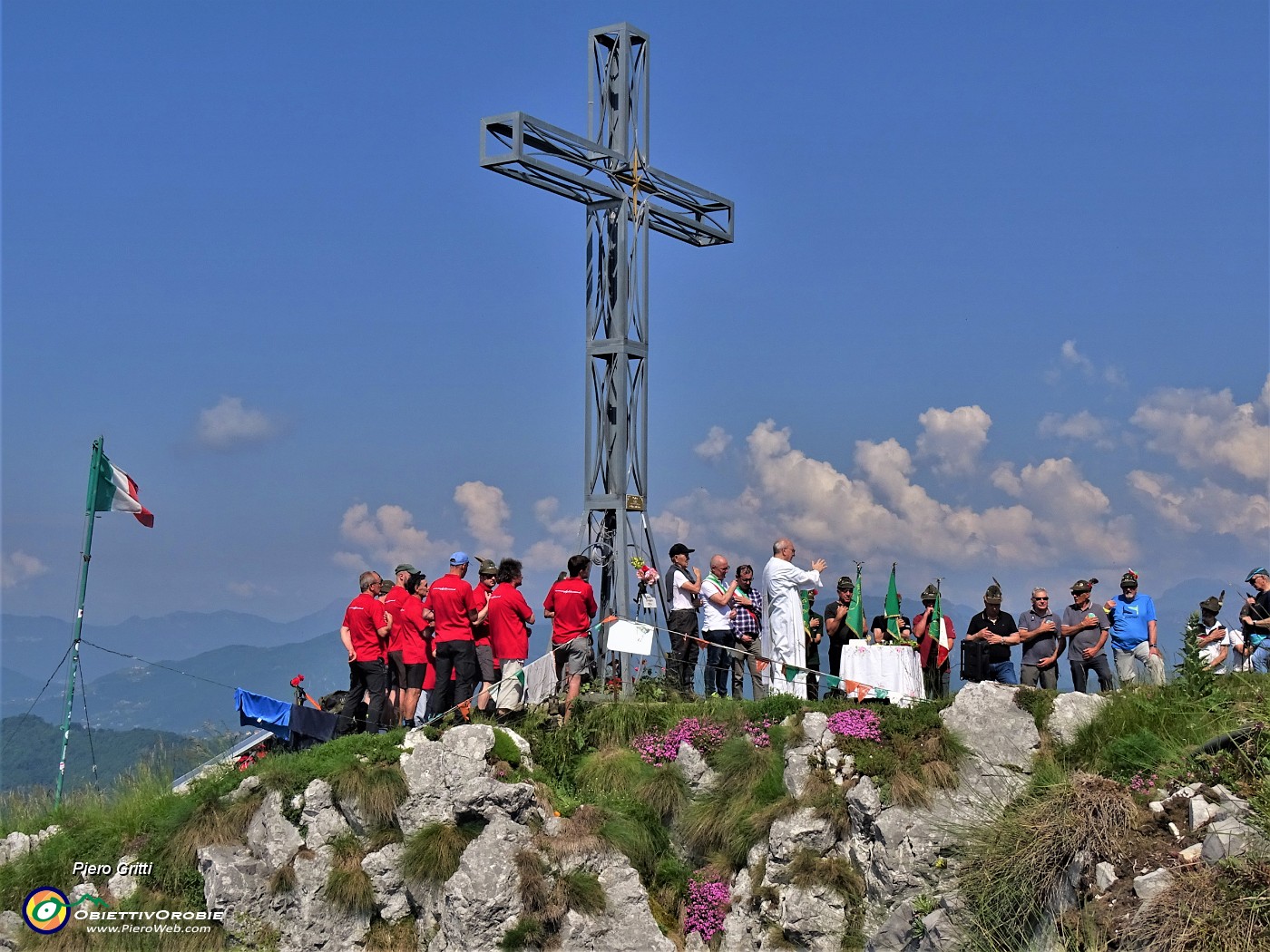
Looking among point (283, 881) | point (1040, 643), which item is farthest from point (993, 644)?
point (283, 881)

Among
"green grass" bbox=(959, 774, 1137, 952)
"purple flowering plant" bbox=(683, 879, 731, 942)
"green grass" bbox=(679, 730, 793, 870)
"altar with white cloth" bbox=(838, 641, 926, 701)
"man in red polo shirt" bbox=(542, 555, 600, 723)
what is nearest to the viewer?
"green grass" bbox=(959, 774, 1137, 952)

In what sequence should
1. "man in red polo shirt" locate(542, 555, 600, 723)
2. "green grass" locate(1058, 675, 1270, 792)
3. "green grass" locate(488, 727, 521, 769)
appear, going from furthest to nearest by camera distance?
"man in red polo shirt" locate(542, 555, 600, 723) < "green grass" locate(488, 727, 521, 769) < "green grass" locate(1058, 675, 1270, 792)

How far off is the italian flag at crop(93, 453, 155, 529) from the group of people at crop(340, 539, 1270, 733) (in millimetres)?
4533

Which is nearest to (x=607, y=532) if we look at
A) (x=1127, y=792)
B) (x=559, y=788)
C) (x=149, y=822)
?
(x=559, y=788)

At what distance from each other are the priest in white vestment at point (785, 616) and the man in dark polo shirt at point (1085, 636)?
3.36 meters

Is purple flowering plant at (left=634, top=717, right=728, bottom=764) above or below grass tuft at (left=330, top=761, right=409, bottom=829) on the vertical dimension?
above

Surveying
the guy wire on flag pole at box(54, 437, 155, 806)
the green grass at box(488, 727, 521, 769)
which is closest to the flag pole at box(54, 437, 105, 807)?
the guy wire on flag pole at box(54, 437, 155, 806)

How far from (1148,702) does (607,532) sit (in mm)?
8752

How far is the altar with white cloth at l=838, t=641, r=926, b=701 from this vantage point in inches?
688

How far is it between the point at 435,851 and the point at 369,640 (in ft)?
10.1

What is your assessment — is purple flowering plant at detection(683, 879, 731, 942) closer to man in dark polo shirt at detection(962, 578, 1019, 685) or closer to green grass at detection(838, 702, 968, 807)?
green grass at detection(838, 702, 968, 807)

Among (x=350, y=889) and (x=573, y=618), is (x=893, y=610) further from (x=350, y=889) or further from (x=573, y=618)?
(x=350, y=889)

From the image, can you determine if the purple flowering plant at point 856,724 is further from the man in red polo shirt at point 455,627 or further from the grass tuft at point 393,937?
the grass tuft at point 393,937

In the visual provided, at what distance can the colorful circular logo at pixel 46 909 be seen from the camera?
1709 cm
